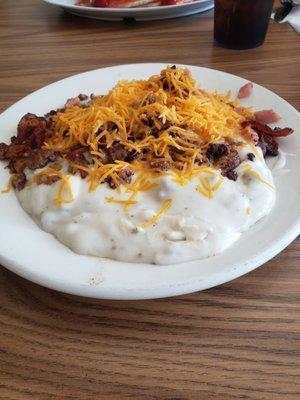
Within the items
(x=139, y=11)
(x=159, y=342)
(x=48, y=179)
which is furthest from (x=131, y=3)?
(x=159, y=342)

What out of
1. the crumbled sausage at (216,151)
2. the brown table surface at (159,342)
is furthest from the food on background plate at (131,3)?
the brown table surface at (159,342)

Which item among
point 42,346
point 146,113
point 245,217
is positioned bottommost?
point 42,346

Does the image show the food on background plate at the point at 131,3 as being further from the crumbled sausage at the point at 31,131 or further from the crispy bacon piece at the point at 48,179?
the crispy bacon piece at the point at 48,179

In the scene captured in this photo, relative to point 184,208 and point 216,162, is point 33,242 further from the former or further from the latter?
point 216,162

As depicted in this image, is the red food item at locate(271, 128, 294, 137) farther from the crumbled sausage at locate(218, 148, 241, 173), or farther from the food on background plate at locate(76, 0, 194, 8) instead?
the food on background plate at locate(76, 0, 194, 8)

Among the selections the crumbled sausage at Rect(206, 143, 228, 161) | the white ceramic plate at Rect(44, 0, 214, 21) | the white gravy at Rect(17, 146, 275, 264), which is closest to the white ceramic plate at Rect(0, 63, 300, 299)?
the white gravy at Rect(17, 146, 275, 264)

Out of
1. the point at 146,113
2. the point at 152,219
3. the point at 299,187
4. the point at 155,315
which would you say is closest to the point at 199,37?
the point at 146,113
